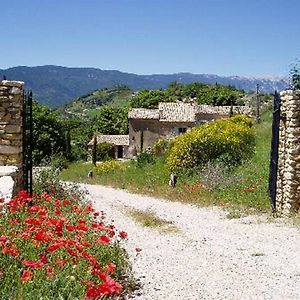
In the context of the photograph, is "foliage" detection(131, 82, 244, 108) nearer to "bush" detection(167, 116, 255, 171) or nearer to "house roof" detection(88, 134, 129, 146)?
"house roof" detection(88, 134, 129, 146)

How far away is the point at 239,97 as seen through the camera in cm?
6700

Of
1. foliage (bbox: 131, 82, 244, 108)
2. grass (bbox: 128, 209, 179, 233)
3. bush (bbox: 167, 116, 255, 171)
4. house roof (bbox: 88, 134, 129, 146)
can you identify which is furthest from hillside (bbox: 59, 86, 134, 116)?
grass (bbox: 128, 209, 179, 233)

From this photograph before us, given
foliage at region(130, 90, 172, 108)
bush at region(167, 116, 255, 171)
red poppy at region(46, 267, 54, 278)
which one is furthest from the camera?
foliage at region(130, 90, 172, 108)

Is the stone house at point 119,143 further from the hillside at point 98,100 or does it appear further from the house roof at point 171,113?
the hillside at point 98,100

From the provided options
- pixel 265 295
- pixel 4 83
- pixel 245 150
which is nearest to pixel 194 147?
pixel 245 150

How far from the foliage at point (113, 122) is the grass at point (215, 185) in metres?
38.5

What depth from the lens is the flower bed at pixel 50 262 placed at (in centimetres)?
380

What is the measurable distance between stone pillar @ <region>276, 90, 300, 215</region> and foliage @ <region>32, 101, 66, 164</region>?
38.4 metres

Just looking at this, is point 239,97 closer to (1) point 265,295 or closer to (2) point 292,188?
(2) point 292,188

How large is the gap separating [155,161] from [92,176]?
384 centimetres

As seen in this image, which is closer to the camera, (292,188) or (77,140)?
(292,188)

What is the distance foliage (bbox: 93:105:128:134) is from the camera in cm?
6514

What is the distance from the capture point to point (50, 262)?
184 inches

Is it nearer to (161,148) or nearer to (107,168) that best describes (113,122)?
(107,168)
